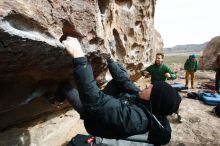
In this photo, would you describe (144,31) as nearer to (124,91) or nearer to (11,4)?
(124,91)

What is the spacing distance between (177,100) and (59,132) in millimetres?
4071

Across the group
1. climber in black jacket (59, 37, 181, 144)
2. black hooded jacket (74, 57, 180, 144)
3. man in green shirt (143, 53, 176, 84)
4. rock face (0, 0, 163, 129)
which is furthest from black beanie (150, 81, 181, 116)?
man in green shirt (143, 53, 176, 84)

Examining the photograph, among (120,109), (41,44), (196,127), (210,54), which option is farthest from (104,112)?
(210,54)

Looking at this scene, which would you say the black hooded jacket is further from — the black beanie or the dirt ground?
the dirt ground

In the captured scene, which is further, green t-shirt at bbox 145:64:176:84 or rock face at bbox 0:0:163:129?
green t-shirt at bbox 145:64:176:84

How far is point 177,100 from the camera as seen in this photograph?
11.3 ft

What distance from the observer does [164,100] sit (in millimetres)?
3396

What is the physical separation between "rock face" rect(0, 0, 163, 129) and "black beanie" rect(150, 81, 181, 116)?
178 centimetres

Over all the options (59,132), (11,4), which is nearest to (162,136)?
(11,4)

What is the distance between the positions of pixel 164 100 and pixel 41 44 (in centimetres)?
199

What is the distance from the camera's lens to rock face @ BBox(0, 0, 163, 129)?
11.6 feet

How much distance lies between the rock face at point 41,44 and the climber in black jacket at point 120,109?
2.00 feet

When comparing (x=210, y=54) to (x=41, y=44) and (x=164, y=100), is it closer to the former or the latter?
(x=164, y=100)

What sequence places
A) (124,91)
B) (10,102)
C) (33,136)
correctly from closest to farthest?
(124,91)
(10,102)
(33,136)
